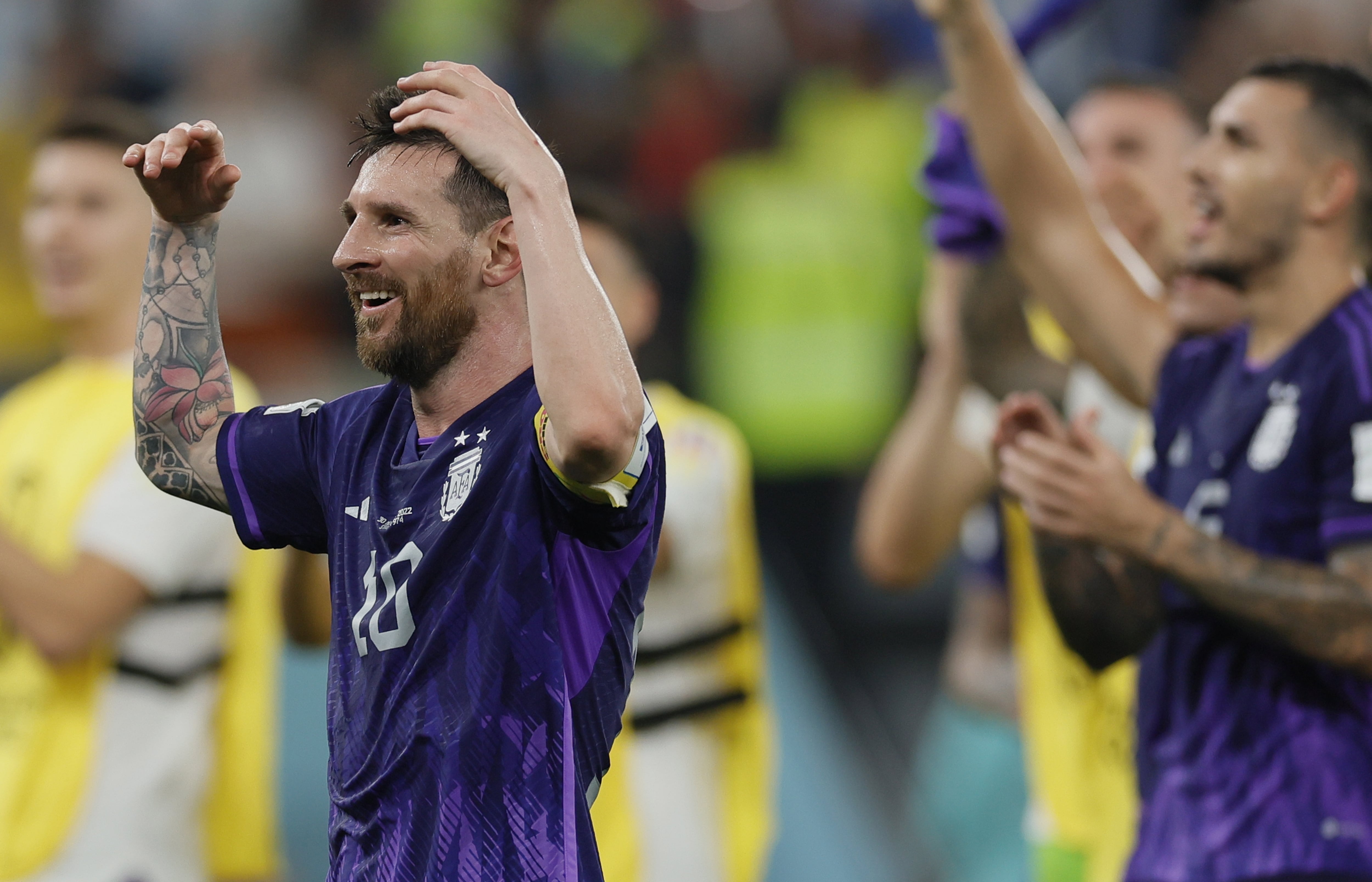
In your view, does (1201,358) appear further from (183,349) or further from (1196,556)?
(183,349)

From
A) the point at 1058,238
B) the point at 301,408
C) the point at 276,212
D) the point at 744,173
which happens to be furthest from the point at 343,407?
the point at 744,173

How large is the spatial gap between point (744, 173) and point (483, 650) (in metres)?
9.38

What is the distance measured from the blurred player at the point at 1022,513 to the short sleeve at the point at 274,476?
234 centimetres

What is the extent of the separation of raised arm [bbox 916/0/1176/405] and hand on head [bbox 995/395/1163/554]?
3.00 ft

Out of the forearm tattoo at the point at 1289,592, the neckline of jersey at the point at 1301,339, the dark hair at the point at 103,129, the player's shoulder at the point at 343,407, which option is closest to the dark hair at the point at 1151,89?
the neckline of jersey at the point at 1301,339

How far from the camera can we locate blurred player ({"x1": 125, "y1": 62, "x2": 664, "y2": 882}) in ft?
8.46

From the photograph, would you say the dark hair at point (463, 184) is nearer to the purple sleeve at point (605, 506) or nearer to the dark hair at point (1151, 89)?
the purple sleeve at point (605, 506)

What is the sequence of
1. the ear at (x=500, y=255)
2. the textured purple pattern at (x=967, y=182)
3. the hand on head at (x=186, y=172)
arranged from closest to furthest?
→ 1. the ear at (x=500, y=255)
2. the hand on head at (x=186, y=172)
3. the textured purple pattern at (x=967, y=182)

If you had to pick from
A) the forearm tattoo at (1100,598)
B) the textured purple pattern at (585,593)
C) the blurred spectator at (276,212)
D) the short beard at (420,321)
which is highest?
the blurred spectator at (276,212)

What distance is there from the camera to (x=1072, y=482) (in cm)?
365

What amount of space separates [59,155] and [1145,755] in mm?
3583

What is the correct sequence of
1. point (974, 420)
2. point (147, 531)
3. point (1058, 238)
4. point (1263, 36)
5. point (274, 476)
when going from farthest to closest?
point (1263, 36), point (974, 420), point (147, 531), point (1058, 238), point (274, 476)

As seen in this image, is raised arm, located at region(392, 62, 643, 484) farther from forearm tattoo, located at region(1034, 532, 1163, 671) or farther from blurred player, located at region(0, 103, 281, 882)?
blurred player, located at region(0, 103, 281, 882)

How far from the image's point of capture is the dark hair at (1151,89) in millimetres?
5934
